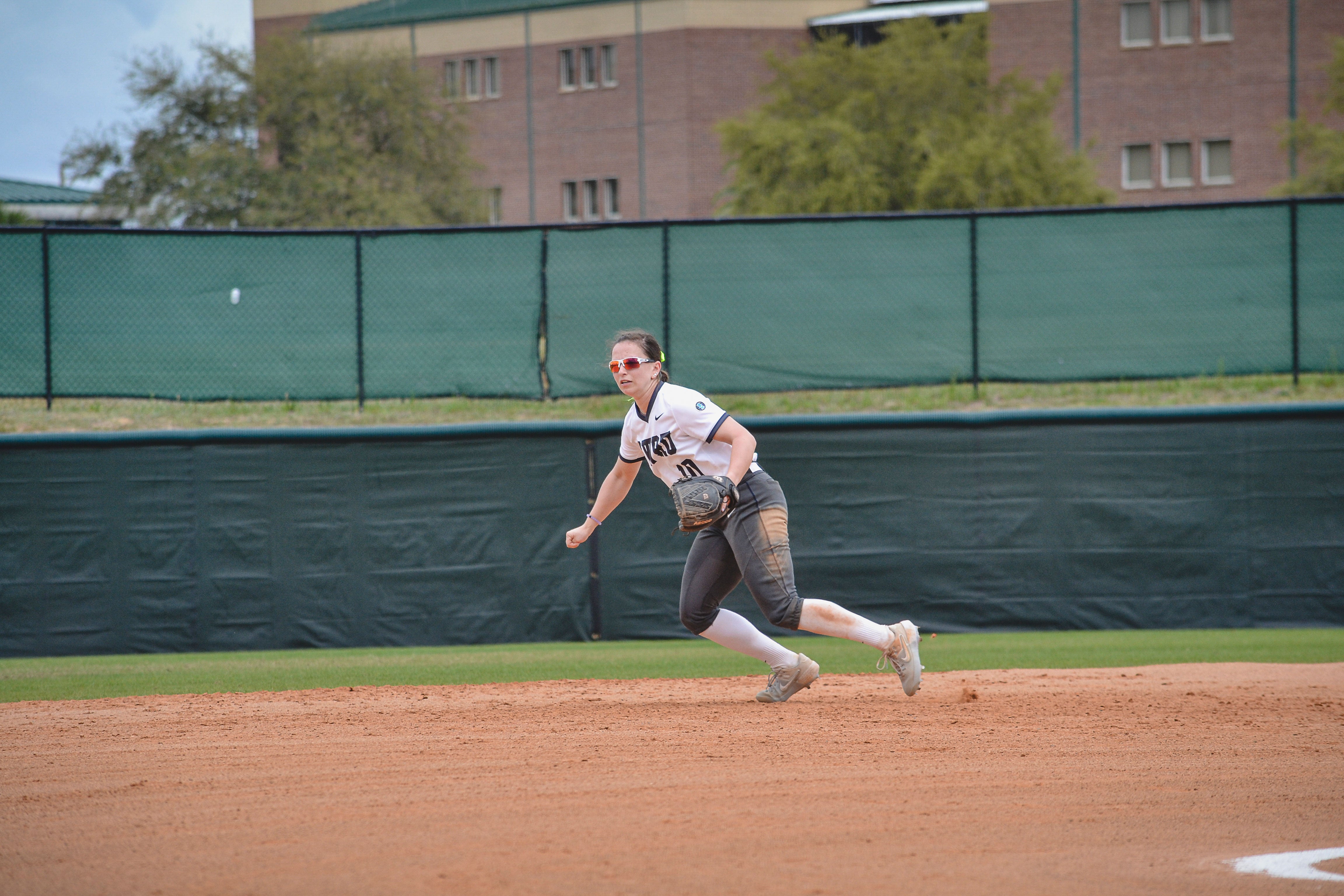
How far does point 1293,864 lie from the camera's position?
3.48 metres

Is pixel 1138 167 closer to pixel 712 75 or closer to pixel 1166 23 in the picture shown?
pixel 1166 23

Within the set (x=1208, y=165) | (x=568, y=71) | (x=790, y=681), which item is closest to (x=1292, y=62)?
(x=1208, y=165)

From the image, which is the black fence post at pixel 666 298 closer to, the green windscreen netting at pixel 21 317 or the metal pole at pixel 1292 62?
the green windscreen netting at pixel 21 317

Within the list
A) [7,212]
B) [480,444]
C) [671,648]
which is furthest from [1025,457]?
[7,212]

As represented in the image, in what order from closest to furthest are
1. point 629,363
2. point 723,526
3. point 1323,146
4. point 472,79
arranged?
point 629,363 → point 723,526 → point 1323,146 → point 472,79

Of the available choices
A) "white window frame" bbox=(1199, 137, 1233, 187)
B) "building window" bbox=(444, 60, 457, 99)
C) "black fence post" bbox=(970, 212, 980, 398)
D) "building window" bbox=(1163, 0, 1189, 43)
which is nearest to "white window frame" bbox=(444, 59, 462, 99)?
"building window" bbox=(444, 60, 457, 99)

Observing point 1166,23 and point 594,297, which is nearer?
point 594,297

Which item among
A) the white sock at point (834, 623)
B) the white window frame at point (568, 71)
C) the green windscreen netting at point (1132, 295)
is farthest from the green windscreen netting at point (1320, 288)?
the white window frame at point (568, 71)

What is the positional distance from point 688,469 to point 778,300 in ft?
22.0

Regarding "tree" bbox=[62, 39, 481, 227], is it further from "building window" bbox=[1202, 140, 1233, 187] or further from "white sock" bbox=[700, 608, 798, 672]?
"white sock" bbox=[700, 608, 798, 672]

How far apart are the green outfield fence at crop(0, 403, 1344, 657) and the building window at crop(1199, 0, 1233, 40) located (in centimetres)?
3392

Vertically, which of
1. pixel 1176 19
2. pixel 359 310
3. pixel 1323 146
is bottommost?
pixel 359 310

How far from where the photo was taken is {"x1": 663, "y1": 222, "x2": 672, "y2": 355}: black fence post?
39.0 ft

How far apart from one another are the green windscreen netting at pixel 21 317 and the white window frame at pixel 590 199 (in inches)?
1323
